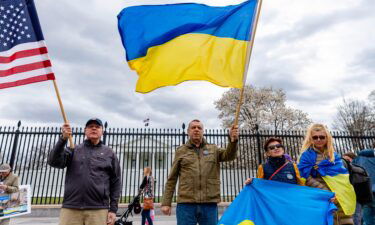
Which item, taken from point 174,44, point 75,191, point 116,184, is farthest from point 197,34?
point 75,191

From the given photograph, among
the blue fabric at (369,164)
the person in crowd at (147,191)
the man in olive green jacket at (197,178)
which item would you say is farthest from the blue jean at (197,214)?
the person in crowd at (147,191)

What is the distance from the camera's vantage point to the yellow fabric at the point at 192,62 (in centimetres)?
386

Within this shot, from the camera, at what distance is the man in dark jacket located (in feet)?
10.2

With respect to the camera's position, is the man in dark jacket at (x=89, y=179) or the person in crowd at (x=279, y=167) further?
the person in crowd at (x=279, y=167)

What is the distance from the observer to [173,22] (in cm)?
423

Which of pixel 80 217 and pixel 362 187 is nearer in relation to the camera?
pixel 80 217

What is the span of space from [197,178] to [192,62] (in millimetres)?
1695

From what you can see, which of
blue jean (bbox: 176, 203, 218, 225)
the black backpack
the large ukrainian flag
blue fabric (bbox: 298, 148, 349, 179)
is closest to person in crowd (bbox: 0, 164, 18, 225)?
the large ukrainian flag

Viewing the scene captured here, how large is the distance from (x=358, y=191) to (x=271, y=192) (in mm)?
1019

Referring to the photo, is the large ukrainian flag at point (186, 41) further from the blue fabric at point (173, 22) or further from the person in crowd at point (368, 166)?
the person in crowd at point (368, 166)

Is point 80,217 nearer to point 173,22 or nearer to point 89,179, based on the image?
point 89,179

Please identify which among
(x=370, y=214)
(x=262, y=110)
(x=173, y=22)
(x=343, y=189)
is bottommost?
(x=370, y=214)

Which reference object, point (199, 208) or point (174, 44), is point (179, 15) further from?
point (199, 208)

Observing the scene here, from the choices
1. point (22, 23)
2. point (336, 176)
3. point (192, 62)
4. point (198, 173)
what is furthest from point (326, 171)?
point (22, 23)
